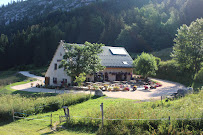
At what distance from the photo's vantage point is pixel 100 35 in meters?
77.8

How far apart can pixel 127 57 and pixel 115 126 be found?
2962 centimetres

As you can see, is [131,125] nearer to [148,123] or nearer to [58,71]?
[148,123]

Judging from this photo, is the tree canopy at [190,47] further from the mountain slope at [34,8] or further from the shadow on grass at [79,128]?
the mountain slope at [34,8]

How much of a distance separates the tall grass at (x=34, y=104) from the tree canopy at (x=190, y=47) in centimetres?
1934

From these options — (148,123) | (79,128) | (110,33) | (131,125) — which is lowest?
(79,128)

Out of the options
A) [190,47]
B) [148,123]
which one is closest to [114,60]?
[190,47]

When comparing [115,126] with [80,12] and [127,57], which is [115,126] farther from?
[80,12]

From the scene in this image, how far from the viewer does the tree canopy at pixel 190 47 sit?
29.3 metres

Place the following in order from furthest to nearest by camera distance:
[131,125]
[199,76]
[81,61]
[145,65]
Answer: [145,65] → [199,76] → [81,61] → [131,125]

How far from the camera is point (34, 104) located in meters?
15.2

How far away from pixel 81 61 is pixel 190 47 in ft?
55.3

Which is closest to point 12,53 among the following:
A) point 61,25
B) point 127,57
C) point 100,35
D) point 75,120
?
point 61,25

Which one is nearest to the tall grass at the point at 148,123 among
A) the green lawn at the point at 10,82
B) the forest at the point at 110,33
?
the green lawn at the point at 10,82

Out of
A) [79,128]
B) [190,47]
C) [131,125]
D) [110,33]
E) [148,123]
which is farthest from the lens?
[110,33]
